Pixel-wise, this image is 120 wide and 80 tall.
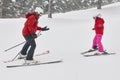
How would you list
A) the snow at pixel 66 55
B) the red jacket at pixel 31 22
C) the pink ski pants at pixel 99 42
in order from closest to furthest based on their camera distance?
the snow at pixel 66 55 → the red jacket at pixel 31 22 → the pink ski pants at pixel 99 42

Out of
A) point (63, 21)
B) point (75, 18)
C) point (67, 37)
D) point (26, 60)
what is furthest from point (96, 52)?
point (75, 18)

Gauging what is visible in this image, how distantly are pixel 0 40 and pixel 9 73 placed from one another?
26.4 ft

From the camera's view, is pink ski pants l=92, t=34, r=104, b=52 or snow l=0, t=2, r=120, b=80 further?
pink ski pants l=92, t=34, r=104, b=52

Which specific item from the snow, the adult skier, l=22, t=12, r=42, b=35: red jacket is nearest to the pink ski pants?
the snow

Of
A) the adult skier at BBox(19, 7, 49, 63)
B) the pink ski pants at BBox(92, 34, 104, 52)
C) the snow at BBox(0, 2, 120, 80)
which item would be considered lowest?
the snow at BBox(0, 2, 120, 80)

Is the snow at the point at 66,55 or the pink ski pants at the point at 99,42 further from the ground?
the pink ski pants at the point at 99,42

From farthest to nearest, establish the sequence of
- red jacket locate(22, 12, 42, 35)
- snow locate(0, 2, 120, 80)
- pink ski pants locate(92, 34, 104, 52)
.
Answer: pink ski pants locate(92, 34, 104, 52), red jacket locate(22, 12, 42, 35), snow locate(0, 2, 120, 80)

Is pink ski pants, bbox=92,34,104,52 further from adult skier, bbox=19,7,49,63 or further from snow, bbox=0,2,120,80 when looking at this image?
adult skier, bbox=19,7,49,63

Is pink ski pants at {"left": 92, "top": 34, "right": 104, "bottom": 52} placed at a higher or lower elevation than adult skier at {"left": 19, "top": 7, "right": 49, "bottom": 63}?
lower

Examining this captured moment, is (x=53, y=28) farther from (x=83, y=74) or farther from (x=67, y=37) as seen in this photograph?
(x=83, y=74)

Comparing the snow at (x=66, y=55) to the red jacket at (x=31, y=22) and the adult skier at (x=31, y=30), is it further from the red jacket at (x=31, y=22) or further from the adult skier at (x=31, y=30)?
the red jacket at (x=31, y=22)

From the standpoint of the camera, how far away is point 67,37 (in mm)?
19328

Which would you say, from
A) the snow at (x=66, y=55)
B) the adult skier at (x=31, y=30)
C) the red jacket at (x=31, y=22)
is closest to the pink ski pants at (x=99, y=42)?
the snow at (x=66, y=55)

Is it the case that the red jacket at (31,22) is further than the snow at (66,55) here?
Yes
